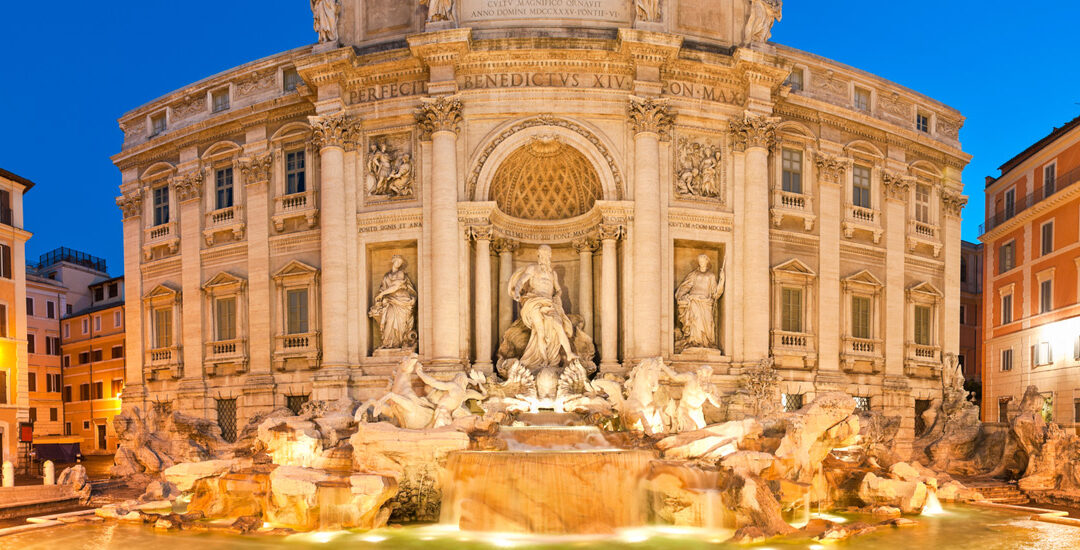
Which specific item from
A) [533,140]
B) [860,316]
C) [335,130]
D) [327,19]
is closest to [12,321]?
[335,130]

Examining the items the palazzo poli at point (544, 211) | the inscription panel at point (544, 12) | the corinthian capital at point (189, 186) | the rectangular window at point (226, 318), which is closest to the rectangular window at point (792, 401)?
the palazzo poli at point (544, 211)

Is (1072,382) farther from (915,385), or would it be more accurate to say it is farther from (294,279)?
(294,279)

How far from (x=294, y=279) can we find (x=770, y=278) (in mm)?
14781

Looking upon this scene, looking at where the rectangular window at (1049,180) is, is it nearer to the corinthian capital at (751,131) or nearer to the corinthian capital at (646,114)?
the corinthian capital at (751,131)

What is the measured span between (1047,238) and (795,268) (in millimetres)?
13934

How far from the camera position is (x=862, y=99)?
2738 cm

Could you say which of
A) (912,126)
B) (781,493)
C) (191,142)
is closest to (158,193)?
(191,142)

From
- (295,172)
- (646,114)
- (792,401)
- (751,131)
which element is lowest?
(792,401)

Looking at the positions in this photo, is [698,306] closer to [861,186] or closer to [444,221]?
[444,221]

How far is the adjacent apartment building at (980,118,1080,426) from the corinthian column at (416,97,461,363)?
2065 centimetres

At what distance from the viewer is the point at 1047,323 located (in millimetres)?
31688

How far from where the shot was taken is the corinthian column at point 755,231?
23.7 metres

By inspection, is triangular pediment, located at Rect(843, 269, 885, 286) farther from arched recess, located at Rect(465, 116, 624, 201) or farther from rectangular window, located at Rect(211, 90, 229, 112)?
rectangular window, located at Rect(211, 90, 229, 112)

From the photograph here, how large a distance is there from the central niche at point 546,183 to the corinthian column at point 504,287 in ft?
3.54
